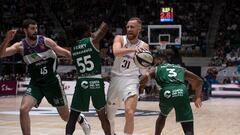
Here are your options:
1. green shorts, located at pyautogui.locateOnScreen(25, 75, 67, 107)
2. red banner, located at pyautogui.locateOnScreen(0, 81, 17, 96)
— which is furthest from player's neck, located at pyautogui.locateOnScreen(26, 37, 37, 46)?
red banner, located at pyautogui.locateOnScreen(0, 81, 17, 96)

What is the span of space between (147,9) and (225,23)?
5480mm

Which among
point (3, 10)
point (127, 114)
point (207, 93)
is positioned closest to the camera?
point (127, 114)

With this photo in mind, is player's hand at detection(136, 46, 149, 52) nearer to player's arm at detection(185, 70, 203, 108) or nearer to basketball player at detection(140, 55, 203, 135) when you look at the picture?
basketball player at detection(140, 55, 203, 135)

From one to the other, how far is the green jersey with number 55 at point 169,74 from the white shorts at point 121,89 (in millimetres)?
427

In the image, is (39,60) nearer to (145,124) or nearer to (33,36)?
(33,36)

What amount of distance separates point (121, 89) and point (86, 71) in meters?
0.63

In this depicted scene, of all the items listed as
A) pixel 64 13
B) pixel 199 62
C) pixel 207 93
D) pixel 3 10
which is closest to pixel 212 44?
pixel 199 62

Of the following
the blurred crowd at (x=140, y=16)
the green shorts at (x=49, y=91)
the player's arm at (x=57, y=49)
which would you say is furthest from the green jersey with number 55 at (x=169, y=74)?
the blurred crowd at (x=140, y=16)

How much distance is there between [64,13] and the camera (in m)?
36.2

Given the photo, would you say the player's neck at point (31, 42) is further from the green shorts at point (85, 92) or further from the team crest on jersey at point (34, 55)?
the green shorts at point (85, 92)

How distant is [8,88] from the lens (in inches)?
966

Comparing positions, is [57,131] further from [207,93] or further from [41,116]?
[207,93]

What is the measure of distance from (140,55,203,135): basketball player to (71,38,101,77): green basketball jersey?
2.53 feet

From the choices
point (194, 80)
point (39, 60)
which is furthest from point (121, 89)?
point (39, 60)
